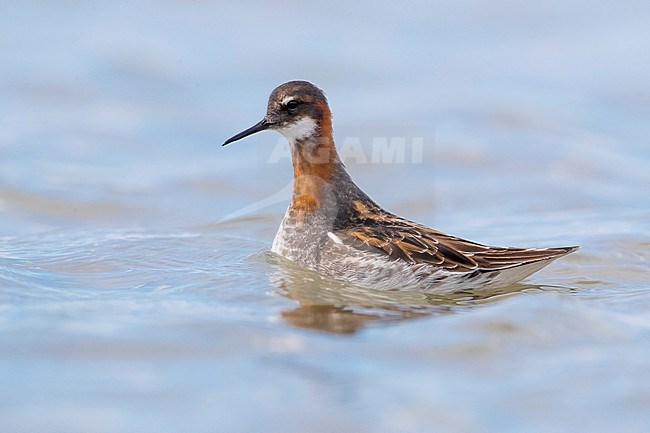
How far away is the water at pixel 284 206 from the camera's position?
5977mm

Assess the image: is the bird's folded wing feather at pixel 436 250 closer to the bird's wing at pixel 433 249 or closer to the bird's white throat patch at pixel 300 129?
the bird's wing at pixel 433 249

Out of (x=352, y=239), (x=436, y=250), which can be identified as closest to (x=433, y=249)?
(x=436, y=250)

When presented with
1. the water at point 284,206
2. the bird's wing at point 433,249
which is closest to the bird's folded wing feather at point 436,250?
the bird's wing at point 433,249

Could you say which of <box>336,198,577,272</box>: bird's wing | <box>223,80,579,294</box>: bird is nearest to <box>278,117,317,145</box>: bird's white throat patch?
<box>223,80,579,294</box>: bird

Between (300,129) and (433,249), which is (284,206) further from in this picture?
(433,249)

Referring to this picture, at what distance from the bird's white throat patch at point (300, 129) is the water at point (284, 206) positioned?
0.98m

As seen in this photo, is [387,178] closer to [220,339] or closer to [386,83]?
[386,83]

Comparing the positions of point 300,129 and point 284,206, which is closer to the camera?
point 300,129

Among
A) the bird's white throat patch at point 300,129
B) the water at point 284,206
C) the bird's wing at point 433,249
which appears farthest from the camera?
the bird's white throat patch at point 300,129

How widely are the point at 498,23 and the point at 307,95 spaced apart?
6.78m

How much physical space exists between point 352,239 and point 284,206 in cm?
235

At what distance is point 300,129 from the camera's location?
8.80 m

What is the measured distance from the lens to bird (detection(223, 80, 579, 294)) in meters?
8.16

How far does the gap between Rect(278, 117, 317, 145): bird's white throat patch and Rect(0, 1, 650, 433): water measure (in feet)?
3.23
